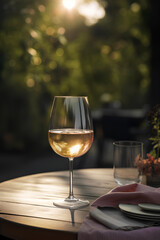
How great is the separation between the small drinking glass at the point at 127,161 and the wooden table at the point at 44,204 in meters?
0.15

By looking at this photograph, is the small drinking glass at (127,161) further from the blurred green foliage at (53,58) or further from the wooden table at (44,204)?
the blurred green foliage at (53,58)

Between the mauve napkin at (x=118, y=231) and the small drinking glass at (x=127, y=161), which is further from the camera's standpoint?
the small drinking glass at (x=127, y=161)

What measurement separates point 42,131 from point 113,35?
16.1ft

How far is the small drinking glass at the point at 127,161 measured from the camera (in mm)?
1511

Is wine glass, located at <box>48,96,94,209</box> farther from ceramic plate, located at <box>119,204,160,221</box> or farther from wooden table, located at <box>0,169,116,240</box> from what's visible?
ceramic plate, located at <box>119,204,160,221</box>

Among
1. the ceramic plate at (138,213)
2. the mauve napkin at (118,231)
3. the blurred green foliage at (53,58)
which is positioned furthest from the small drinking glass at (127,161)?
the blurred green foliage at (53,58)

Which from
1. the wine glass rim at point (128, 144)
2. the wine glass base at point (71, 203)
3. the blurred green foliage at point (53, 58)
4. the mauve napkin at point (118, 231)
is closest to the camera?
the mauve napkin at point (118, 231)

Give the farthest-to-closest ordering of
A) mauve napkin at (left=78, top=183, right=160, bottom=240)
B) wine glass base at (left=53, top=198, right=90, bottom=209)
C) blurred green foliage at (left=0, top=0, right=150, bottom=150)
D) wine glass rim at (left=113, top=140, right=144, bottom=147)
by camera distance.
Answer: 1. blurred green foliage at (left=0, top=0, right=150, bottom=150)
2. wine glass rim at (left=113, top=140, right=144, bottom=147)
3. wine glass base at (left=53, top=198, right=90, bottom=209)
4. mauve napkin at (left=78, top=183, right=160, bottom=240)

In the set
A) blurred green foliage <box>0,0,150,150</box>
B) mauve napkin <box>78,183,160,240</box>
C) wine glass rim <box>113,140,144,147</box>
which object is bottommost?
mauve napkin <box>78,183,160,240</box>

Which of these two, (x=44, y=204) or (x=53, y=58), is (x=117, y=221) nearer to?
(x=44, y=204)

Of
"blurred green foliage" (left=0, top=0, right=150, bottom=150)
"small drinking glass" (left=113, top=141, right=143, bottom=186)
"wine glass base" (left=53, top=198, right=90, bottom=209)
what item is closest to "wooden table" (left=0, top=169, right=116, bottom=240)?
"wine glass base" (left=53, top=198, right=90, bottom=209)

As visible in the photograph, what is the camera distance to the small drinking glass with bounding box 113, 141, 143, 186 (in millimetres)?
1511

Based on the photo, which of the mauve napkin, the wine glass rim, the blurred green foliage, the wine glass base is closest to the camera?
the mauve napkin

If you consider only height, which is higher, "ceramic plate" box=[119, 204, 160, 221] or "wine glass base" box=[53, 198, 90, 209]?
"ceramic plate" box=[119, 204, 160, 221]
